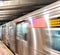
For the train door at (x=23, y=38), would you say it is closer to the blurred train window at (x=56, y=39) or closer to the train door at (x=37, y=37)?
the train door at (x=37, y=37)

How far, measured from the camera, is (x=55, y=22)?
3186mm

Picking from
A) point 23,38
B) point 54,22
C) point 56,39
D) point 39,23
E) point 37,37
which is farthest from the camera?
point 23,38

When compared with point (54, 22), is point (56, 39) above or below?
below

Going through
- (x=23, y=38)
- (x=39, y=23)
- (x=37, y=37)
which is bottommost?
(x=23, y=38)

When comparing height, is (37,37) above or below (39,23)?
below

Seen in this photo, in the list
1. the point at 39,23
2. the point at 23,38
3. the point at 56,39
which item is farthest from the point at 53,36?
the point at 23,38

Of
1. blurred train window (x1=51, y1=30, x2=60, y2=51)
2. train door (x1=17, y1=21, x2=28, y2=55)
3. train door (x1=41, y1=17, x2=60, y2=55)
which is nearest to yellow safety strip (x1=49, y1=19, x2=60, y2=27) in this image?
train door (x1=41, y1=17, x2=60, y2=55)

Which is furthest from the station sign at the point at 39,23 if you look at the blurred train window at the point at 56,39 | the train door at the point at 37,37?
the blurred train window at the point at 56,39

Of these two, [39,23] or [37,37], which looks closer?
[39,23]

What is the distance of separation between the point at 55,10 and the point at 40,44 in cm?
107

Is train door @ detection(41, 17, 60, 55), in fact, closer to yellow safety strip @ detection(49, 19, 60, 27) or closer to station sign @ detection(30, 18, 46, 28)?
yellow safety strip @ detection(49, 19, 60, 27)

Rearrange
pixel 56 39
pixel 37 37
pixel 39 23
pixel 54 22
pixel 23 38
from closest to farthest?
1. pixel 56 39
2. pixel 54 22
3. pixel 39 23
4. pixel 37 37
5. pixel 23 38

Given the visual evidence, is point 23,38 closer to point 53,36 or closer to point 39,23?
point 39,23

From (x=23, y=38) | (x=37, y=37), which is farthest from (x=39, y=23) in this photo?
(x=23, y=38)
